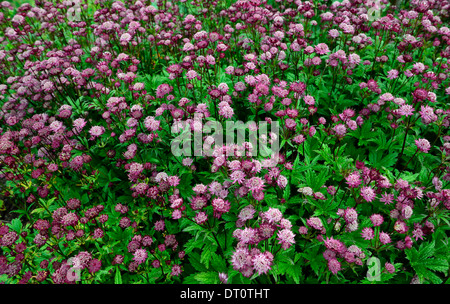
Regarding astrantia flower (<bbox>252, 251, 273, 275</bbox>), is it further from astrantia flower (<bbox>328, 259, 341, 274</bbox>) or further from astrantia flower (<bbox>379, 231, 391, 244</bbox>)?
astrantia flower (<bbox>379, 231, 391, 244</bbox>)

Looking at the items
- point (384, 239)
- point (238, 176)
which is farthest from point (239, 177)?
point (384, 239)

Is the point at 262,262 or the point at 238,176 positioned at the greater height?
the point at 238,176

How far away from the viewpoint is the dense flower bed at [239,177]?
127 inches

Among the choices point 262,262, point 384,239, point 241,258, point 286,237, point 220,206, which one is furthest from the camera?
point 384,239

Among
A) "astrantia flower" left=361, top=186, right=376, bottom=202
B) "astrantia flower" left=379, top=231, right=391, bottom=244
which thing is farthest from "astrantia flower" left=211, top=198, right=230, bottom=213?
"astrantia flower" left=379, top=231, right=391, bottom=244

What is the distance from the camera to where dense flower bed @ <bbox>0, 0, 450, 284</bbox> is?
3.23 m

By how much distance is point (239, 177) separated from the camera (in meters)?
3.15

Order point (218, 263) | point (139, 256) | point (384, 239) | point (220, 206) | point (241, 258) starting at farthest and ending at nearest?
1. point (218, 263)
2. point (139, 256)
3. point (384, 239)
4. point (220, 206)
5. point (241, 258)

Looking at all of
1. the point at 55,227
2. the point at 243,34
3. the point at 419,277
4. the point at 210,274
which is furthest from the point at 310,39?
the point at 55,227

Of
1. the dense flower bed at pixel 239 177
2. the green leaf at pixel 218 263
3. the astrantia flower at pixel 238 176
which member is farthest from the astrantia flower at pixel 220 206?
the green leaf at pixel 218 263

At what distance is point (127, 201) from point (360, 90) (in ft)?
16.5

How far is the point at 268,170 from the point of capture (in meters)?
3.57

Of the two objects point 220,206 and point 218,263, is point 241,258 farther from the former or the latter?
point 218,263
